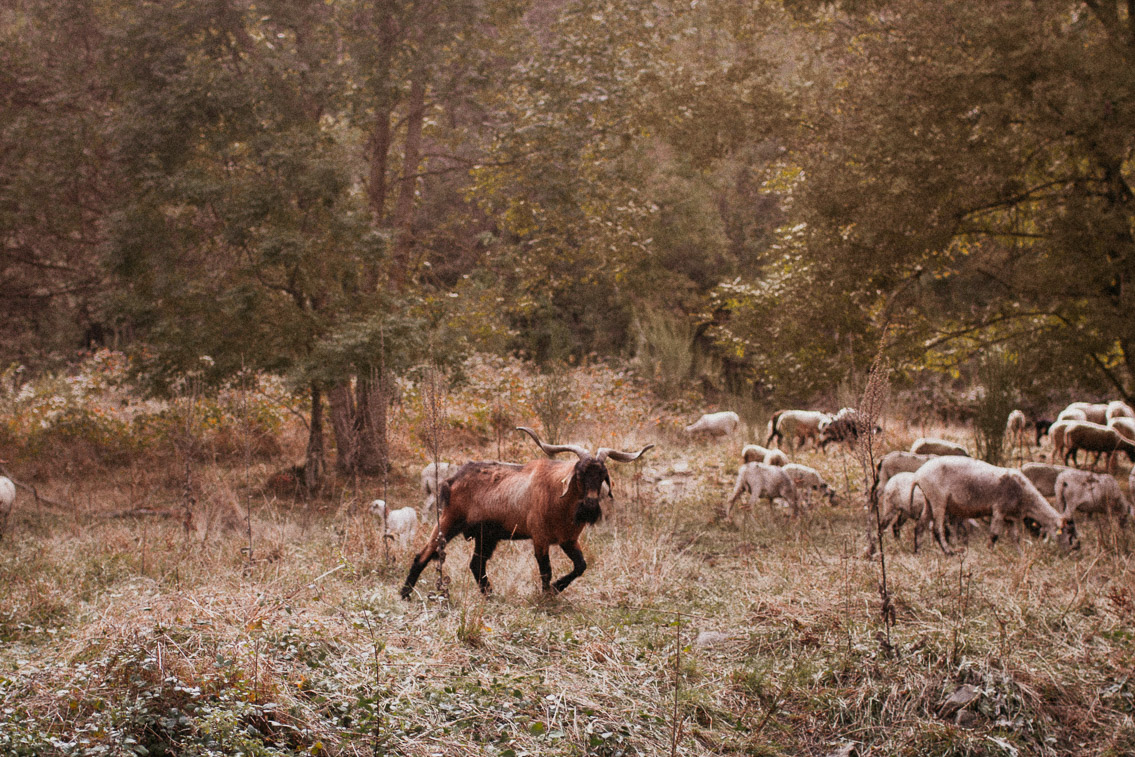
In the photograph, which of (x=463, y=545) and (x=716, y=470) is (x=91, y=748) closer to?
(x=463, y=545)

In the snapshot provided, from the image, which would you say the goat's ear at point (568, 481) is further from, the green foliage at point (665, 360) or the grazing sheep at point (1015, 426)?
the green foliage at point (665, 360)

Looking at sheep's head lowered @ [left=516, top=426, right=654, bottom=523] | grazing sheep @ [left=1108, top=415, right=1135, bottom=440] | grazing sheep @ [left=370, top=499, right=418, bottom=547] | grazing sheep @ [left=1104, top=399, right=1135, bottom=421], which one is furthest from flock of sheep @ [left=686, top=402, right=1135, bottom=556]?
grazing sheep @ [left=370, top=499, right=418, bottom=547]

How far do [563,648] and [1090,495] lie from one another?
611cm

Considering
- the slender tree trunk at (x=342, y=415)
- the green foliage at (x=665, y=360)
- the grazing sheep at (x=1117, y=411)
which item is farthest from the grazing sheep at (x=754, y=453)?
the green foliage at (x=665, y=360)

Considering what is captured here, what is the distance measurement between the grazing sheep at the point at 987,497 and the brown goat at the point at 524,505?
3.37m

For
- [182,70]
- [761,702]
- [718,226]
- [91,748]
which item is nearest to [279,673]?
[91,748]

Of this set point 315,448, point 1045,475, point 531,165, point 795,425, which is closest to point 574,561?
point 1045,475

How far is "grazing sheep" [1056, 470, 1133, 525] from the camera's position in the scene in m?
8.25

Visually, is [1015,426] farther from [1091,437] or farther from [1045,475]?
[1045,475]

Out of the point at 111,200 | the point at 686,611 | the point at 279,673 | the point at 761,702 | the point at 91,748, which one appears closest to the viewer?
the point at 91,748

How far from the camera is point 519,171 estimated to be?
1204 cm

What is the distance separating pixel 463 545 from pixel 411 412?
23.5 ft

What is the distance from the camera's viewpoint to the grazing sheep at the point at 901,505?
26.1ft

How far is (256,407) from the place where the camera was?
1374cm
